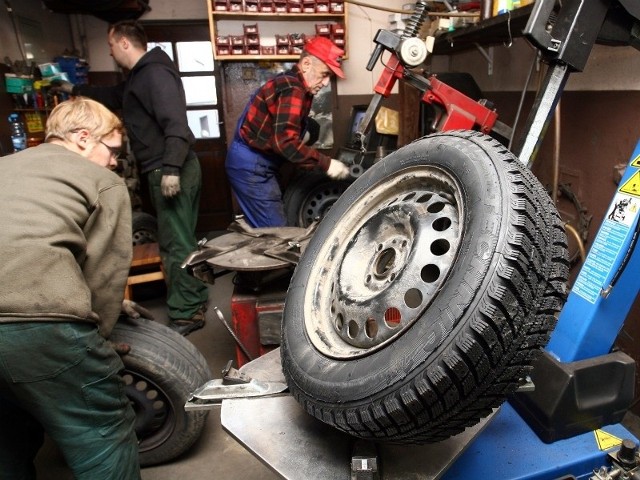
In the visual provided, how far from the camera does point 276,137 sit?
2.56 metres

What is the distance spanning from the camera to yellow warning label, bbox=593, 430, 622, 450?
0.93m

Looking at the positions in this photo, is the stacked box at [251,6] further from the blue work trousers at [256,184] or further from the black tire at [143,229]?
the black tire at [143,229]

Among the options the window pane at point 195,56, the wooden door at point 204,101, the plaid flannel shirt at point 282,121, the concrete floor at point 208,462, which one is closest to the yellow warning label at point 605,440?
the concrete floor at point 208,462

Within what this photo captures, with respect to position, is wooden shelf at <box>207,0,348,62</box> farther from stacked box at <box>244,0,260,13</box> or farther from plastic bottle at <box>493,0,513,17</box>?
plastic bottle at <box>493,0,513,17</box>

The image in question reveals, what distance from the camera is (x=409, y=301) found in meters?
0.87

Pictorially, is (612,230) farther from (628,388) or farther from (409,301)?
(409,301)

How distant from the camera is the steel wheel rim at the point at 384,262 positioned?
0.85 meters

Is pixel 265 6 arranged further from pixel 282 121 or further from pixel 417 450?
pixel 417 450

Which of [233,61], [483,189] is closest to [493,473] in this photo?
[483,189]

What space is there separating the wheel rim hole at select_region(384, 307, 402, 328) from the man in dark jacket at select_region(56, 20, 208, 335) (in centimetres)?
183

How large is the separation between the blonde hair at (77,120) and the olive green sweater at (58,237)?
13cm

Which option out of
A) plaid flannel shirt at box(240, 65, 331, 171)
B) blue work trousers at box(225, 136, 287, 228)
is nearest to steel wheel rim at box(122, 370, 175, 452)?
blue work trousers at box(225, 136, 287, 228)

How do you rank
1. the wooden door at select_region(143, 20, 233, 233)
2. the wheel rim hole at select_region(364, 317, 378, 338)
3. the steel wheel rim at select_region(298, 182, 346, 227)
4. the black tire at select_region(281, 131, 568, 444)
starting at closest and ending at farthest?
1. the black tire at select_region(281, 131, 568, 444)
2. the wheel rim hole at select_region(364, 317, 378, 338)
3. the steel wheel rim at select_region(298, 182, 346, 227)
4. the wooden door at select_region(143, 20, 233, 233)

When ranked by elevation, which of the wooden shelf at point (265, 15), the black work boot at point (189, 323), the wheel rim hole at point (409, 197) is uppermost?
the wooden shelf at point (265, 15)
